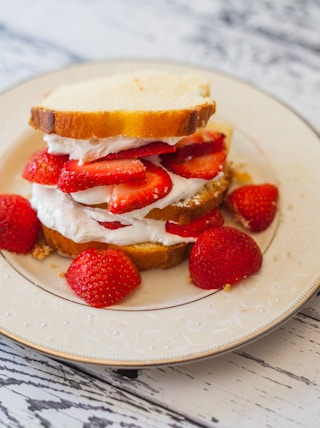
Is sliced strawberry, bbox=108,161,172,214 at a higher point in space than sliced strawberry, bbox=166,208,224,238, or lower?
higher

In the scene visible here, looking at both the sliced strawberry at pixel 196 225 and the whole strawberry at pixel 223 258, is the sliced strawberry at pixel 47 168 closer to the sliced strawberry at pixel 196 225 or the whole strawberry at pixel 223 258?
the sliced strawberry at pixel 196 225

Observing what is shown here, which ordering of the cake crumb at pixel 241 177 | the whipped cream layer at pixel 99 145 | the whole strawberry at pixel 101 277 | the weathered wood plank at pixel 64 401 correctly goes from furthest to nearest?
the cake crumb at pixel 241 177
the whipped cream layer at pixel 99 145
the whole strawberry at pixel 101 277
the weathered wood plank at pixel 64 401

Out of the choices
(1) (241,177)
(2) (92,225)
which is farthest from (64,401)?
(1) (241,177)

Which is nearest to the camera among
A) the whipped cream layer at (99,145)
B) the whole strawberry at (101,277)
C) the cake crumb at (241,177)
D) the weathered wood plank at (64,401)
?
the weathered wood plank at (64,401)

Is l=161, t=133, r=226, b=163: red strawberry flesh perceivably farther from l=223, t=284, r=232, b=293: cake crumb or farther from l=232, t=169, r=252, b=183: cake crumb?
l=223, t=284, r=232, b=293: cake crumb

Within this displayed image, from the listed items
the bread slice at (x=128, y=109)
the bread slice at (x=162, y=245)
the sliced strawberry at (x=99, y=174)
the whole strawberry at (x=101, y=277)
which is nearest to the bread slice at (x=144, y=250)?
the bread slice at (x=162, y=245)

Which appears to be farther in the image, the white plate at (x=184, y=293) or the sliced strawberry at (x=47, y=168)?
the sliced strawberry at (x=47, y=168)

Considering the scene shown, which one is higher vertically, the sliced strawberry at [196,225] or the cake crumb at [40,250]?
the sliced strawberry at [196,225]

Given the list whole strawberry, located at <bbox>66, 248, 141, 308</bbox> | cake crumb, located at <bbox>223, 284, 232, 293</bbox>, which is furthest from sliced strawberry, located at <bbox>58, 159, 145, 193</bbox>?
cake crumb, located at <bbox>223, 284, 232, 293</bbox>
